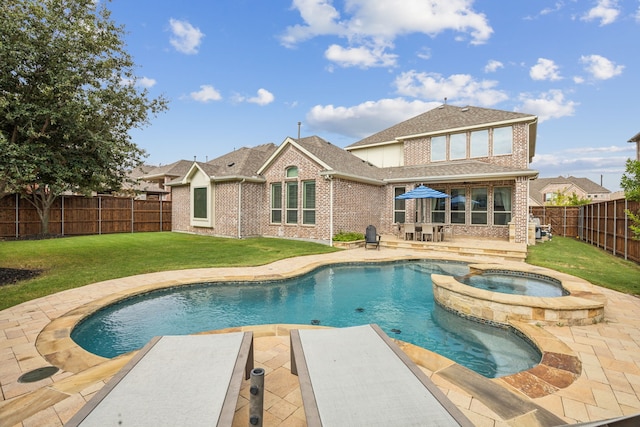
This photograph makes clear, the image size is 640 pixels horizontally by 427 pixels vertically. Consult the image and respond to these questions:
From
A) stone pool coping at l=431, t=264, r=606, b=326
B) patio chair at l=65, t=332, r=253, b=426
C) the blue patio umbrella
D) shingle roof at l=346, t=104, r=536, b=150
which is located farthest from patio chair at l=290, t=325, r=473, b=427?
shingle roof at l=346, t=104, r=536, b=150

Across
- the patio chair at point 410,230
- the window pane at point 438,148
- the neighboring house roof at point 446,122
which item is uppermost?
the neighboring house roof at point 446,122

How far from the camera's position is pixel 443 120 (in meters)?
18.5

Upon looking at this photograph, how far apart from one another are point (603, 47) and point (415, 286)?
13.5 m

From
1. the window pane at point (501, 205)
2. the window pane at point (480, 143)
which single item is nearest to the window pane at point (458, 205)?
the window pane at point (501, 205)

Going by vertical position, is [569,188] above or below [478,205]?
above

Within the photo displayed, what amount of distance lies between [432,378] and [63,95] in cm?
949

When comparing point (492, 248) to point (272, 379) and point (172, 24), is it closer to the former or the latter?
point (272, 379)

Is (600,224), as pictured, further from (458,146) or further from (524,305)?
(524,305)

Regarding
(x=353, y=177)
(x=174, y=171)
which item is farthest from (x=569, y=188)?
(x=174, y=171)

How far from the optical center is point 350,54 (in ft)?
60.3

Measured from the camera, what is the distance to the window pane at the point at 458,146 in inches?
677

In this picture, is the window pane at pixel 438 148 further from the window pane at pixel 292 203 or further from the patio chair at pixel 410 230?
the window pane at pixel 292 203

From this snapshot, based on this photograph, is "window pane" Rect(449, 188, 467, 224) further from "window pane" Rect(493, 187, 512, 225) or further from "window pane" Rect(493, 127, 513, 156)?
"window pane" Rect(493, 127, 513, 156)

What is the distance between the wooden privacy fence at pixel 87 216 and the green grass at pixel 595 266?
2247 centimetres
